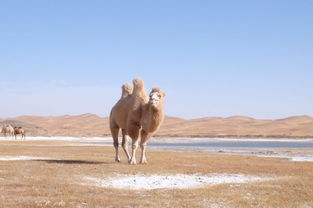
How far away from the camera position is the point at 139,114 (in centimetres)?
2412

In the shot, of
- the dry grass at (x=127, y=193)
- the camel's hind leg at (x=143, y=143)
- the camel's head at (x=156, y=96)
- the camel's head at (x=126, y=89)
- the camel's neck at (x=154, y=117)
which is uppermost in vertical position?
the camel's head at (x=126, y=89)

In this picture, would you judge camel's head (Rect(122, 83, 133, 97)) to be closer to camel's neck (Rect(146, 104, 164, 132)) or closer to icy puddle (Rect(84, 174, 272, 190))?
camel's neck (Rect(146, 104, 164, 132))

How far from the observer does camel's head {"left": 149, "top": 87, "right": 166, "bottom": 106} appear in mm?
22688

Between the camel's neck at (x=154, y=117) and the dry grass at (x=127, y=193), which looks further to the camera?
the camel's neck at (x=154, y=117)

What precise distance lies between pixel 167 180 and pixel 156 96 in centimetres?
641

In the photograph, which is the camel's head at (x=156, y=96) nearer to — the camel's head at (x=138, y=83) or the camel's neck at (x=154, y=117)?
the camel's neck at (x=154, y=117)

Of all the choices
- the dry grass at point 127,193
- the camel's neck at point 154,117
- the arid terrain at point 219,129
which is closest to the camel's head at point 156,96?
the camel's neck at point 154,117

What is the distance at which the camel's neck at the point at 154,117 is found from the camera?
2295 centimetres

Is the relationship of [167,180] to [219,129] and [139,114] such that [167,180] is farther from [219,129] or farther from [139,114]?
[219,129]

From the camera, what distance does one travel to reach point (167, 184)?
1622cm

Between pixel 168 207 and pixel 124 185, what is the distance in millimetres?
4407

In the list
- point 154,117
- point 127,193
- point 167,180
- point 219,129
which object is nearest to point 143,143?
point 154,117

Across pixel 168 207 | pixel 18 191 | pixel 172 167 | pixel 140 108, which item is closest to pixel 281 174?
pixel 172 167

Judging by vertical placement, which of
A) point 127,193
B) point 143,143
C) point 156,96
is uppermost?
point 156,96
